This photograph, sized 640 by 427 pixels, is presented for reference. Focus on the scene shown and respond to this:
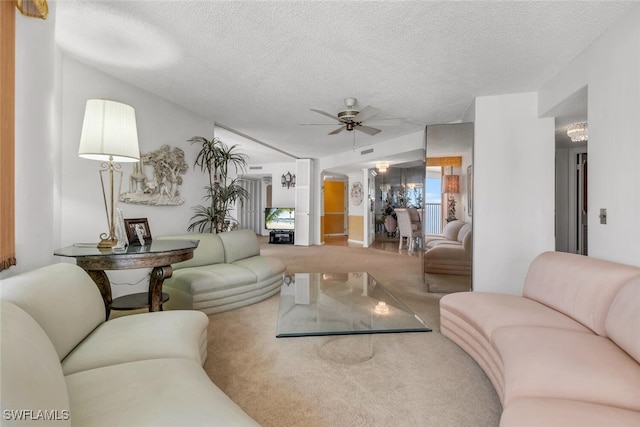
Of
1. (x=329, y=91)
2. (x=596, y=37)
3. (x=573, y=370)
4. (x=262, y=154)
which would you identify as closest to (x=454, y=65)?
(x=596, y=37)

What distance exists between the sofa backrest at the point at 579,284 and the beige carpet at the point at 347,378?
700mm

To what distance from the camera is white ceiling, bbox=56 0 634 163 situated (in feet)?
7.05

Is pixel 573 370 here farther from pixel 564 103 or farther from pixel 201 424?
pixel 564 103

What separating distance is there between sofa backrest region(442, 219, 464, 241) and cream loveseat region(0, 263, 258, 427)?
345 cm

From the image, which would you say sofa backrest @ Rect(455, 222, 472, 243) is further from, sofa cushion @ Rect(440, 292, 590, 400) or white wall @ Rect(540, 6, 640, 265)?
sofa cushion @ Rect(440, 292, 590, 400)

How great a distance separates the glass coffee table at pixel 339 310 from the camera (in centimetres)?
201

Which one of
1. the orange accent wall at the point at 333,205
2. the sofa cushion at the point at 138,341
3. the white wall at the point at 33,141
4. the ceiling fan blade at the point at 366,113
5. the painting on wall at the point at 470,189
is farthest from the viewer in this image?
the orange accent wall at the point at 333,205

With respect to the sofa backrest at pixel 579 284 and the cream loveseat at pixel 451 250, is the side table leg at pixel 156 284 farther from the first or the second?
the cream loveseat at pixel 451 250

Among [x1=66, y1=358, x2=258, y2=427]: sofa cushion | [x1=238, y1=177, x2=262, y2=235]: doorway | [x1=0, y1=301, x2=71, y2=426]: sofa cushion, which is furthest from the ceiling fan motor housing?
[x1=238, y1=177, x2=262, y2=235]: doorway

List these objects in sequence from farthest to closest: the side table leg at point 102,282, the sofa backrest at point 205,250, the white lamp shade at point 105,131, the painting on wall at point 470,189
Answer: the painting on wall at point 470,189 < the sofa backrest at point 205,250 < the side table leg at point 102,282 < the white lamp shade at point 105,131

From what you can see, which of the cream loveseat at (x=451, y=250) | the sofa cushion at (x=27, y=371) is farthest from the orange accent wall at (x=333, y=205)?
the sofa cushion at (x=27, y=371)

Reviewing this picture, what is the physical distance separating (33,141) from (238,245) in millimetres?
2646

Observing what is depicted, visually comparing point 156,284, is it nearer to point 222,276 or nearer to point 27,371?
point 222,276

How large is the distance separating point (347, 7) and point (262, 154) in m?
6.34
